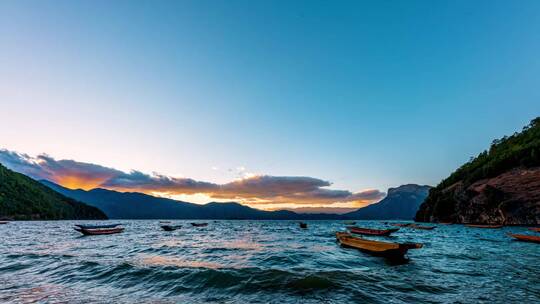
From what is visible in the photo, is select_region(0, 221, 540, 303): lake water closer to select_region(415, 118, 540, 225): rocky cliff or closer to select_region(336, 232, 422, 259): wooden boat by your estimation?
select_region(336, 232, 422, 259): wooden boat

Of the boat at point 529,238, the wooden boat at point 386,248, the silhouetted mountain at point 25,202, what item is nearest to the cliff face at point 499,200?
the boat at point 529,238

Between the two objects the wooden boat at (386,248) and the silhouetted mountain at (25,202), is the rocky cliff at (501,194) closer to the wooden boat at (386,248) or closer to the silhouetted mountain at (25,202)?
the wooden boat at (386,248)

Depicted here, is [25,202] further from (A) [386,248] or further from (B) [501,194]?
(B) [501,194]

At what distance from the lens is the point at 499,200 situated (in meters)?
86.2

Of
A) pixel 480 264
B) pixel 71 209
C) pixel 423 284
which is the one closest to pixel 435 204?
pixel 480 264

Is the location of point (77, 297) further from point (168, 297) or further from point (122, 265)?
point (122, 265)

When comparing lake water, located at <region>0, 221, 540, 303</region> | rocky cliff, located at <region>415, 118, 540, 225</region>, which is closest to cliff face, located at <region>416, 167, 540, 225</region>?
rocky cliff, located at <region>415, 118, 540, 225</region>

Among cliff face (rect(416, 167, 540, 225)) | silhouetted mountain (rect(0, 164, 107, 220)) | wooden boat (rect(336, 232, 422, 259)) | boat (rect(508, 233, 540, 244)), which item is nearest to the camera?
wooden boat (rect(336, 232, 422, 259))

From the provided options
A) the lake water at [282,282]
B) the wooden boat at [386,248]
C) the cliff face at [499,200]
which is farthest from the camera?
the cliff face at [499,200]

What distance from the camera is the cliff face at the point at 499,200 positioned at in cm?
7712

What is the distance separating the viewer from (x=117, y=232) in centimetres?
5788

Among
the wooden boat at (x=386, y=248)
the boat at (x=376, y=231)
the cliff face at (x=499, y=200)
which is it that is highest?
the cliff face at (x=499, y=200)

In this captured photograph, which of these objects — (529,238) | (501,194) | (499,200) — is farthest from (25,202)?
(501,194)

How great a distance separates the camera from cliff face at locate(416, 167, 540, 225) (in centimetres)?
7712
